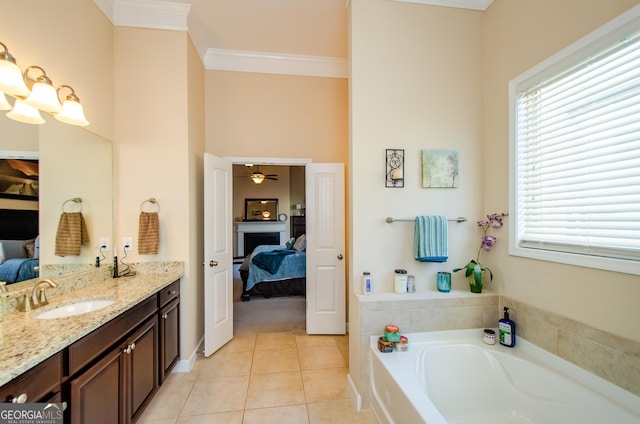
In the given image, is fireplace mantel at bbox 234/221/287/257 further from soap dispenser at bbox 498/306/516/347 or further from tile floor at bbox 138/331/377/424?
soap dispenser at bbox 498/306/516/347

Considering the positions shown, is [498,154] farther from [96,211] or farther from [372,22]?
[96,211]

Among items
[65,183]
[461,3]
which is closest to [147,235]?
[65,183]

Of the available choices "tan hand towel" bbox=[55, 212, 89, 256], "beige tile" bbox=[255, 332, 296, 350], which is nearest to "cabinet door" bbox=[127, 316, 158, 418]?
"tan hand towel" bbox=[55, 212, 89, 256]

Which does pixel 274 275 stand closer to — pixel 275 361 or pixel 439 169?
pixel 275 361

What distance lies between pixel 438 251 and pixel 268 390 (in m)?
1.79

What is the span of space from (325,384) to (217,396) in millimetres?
882

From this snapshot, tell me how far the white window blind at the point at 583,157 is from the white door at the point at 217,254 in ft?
8.79

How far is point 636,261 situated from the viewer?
1.24 m

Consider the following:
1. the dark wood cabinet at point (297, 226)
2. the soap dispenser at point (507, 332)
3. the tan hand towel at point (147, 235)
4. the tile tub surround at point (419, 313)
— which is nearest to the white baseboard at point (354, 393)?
the tile tub surround at point (419, 313)

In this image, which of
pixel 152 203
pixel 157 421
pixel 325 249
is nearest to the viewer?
pixel 157 421

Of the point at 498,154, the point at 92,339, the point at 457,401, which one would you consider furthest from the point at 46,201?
the point at 498,154

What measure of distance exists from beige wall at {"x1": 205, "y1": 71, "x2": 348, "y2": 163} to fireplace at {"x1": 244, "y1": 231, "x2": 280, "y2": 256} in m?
4.34

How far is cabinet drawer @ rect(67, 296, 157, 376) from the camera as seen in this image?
1206mm

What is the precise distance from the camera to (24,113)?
1.51 metres
